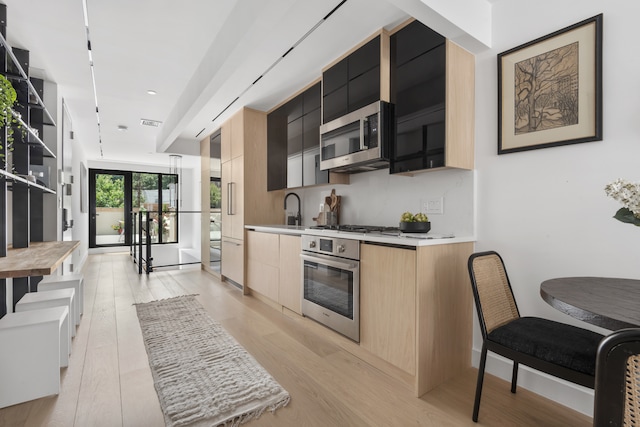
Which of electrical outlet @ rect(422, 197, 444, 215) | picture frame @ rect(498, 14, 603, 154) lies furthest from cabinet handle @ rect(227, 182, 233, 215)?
picture frame @ rect(498, 14, 603, 154)

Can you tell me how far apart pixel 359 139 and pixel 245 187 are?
79.8 inches

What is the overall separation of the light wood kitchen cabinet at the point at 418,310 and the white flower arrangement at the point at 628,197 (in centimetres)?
87

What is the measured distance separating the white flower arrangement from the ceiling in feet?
→ 4.11

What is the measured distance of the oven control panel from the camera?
224 cm

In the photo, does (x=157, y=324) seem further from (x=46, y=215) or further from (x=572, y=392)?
(x=572, y=392)

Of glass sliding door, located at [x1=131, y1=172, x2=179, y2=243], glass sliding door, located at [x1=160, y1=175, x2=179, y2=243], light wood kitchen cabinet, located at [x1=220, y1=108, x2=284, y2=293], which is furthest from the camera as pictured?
glass sliding door, located at [x1=160, y1=175, x2=179, y2=243]

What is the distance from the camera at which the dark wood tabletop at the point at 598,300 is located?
2.95 ft

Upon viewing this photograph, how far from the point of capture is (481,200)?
83.3 inches

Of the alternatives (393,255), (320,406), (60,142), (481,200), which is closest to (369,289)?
(393,255)

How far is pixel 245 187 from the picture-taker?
4.01 m

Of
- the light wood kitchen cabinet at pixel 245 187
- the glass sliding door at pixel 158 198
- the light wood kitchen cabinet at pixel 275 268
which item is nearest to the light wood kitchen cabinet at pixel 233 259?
the light wood kitchen cabinet at pixel 245 187

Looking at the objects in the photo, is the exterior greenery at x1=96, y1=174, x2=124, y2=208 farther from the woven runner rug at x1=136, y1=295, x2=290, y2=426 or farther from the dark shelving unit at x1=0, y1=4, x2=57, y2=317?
the woven runner rug at x1=136, y1=295, x2=290, y2=426

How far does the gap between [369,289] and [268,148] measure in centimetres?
270

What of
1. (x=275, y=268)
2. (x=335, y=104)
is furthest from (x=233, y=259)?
(x=335, y=104)
